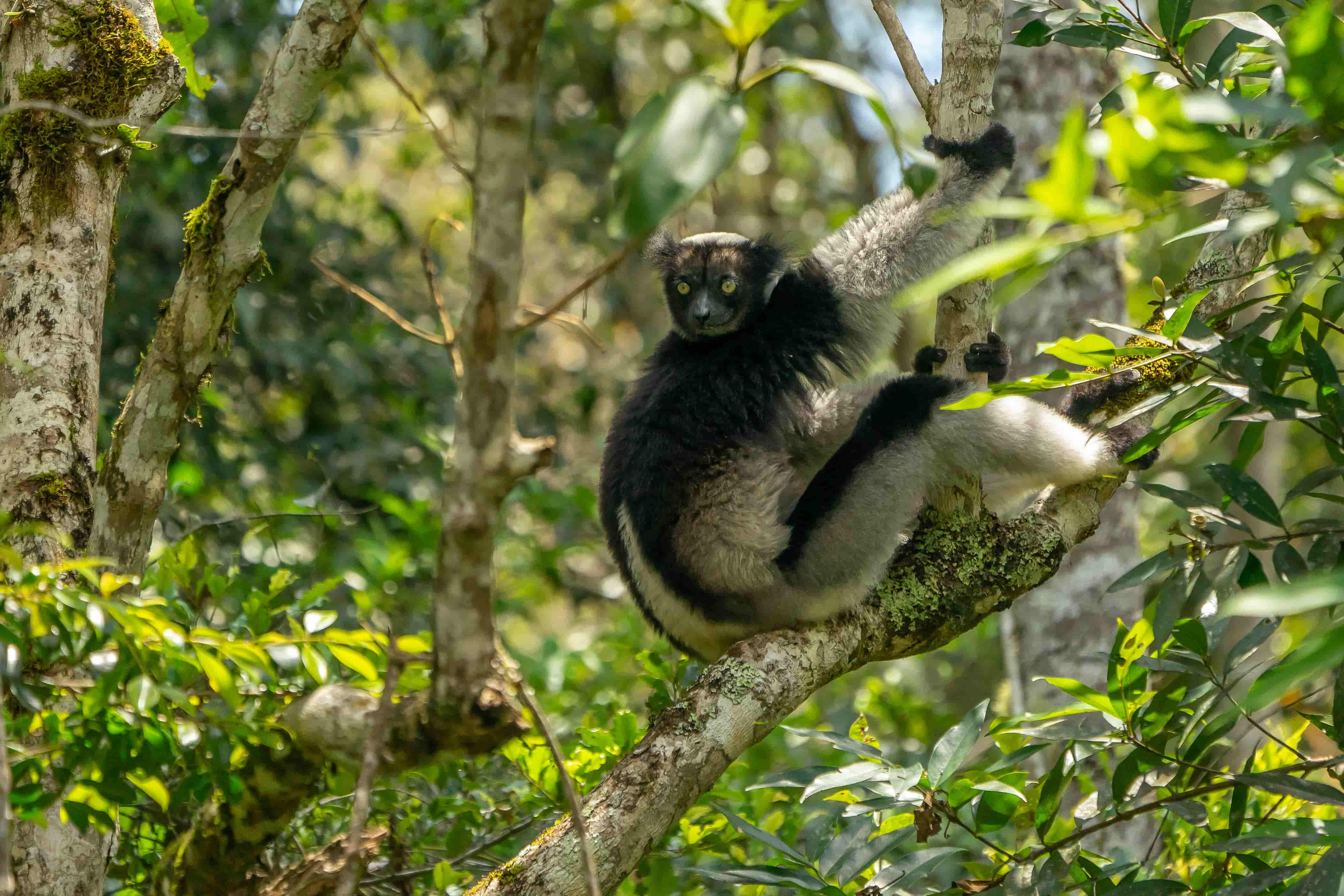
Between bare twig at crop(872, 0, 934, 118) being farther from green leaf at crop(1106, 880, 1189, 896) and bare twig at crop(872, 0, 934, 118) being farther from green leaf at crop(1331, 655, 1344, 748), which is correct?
green leaf at crop(1106, 880, 1189, 896)

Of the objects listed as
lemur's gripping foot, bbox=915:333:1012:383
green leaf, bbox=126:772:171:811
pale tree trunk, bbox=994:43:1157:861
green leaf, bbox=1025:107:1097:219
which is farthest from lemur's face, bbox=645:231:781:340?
green leaf, bbox=1025:107:1097:219

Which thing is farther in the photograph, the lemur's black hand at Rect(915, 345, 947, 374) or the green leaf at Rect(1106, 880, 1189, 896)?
the lemur's black hand at Rect(915, 345, 947, 374)

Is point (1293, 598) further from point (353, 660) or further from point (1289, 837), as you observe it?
point (353, 660)

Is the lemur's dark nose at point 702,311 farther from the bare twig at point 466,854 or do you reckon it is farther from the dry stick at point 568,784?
the dry stick at point 568,784

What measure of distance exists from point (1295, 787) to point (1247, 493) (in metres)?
0.80

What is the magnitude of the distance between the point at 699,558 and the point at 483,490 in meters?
2.16

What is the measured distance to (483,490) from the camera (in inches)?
81.2

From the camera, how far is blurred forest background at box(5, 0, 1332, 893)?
154 inches

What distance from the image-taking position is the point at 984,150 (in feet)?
13.5

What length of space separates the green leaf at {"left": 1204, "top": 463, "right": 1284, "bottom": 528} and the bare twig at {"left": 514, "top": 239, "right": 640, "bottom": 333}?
189 cm

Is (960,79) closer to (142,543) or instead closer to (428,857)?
(142,543)

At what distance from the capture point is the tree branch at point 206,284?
335cm

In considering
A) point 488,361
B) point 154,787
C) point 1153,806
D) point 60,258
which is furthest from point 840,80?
point 60,258

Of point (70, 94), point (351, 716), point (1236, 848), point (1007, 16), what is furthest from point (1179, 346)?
point (70, 94)
